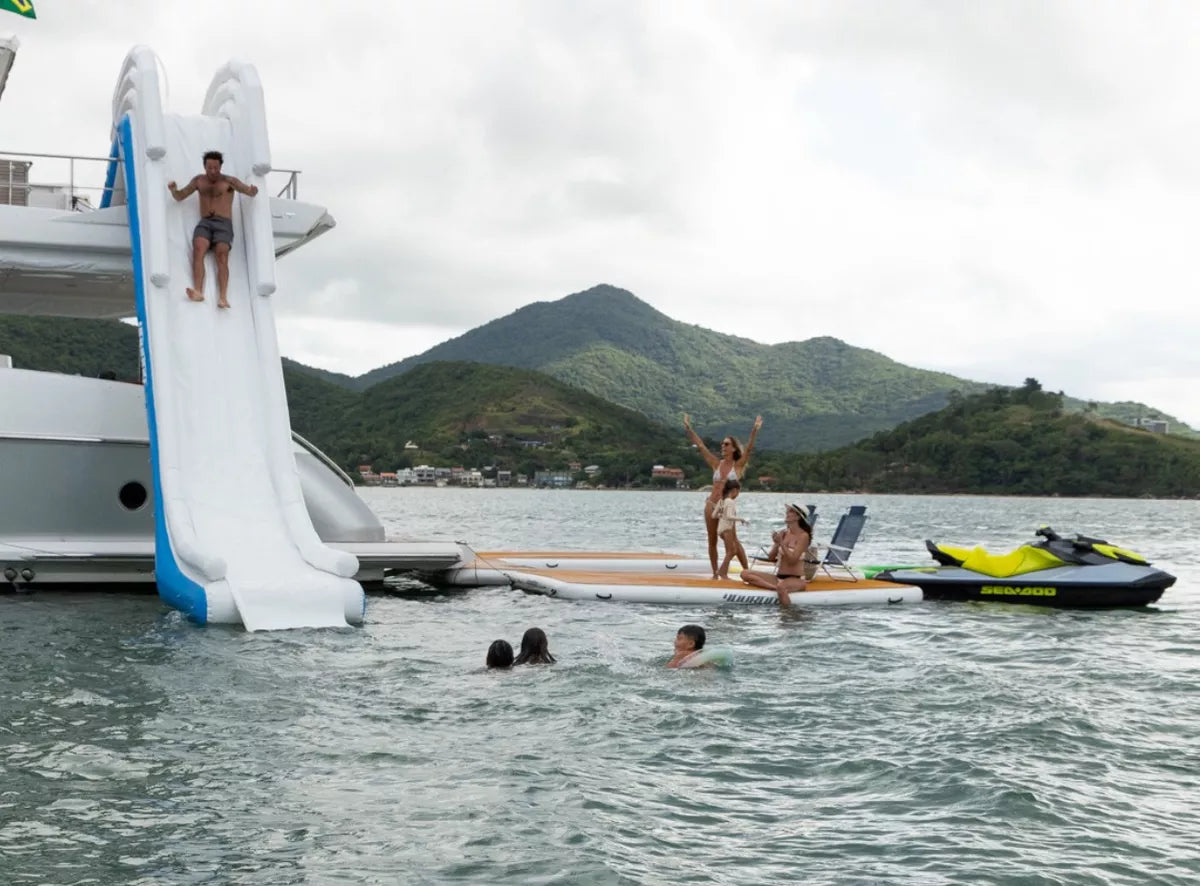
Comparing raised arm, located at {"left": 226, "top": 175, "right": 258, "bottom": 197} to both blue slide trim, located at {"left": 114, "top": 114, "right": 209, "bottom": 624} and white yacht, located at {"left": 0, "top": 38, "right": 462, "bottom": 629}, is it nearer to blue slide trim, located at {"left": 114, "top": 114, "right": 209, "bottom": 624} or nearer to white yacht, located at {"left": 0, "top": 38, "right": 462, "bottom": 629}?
white yacht, located at {"left": 0, "top": 38, "right": 462, "bottom": 629}

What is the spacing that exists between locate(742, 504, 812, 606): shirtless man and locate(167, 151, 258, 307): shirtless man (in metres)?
7.39

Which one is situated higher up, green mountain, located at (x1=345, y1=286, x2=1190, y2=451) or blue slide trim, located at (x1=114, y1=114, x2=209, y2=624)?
green mountain, located at (x1=345, y1=286, x2=1190, y2=451)

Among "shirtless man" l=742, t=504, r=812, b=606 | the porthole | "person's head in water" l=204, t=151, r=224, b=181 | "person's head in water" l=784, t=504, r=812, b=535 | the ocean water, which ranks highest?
"person's head in water" l=204, t=151, r=224, b=181

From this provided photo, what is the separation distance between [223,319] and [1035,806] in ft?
36.5

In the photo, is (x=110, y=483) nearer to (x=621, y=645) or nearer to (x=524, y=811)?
(x=621, y=645)

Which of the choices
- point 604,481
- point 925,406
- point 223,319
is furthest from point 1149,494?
point 223,319

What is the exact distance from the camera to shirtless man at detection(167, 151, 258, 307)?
48.6 feet

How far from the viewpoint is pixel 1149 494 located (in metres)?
123

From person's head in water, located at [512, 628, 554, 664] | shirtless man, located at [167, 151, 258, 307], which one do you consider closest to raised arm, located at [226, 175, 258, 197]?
shirtless man, located at [167, 151, 258, 307]

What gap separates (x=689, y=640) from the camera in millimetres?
10688

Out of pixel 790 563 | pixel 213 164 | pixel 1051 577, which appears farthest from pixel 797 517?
pixel 213 164

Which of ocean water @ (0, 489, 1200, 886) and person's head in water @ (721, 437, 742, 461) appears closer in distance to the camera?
ocean water @ (0, 489, 1200, 886)

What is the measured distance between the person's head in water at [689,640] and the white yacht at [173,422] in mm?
3712

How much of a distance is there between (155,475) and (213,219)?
342cm
